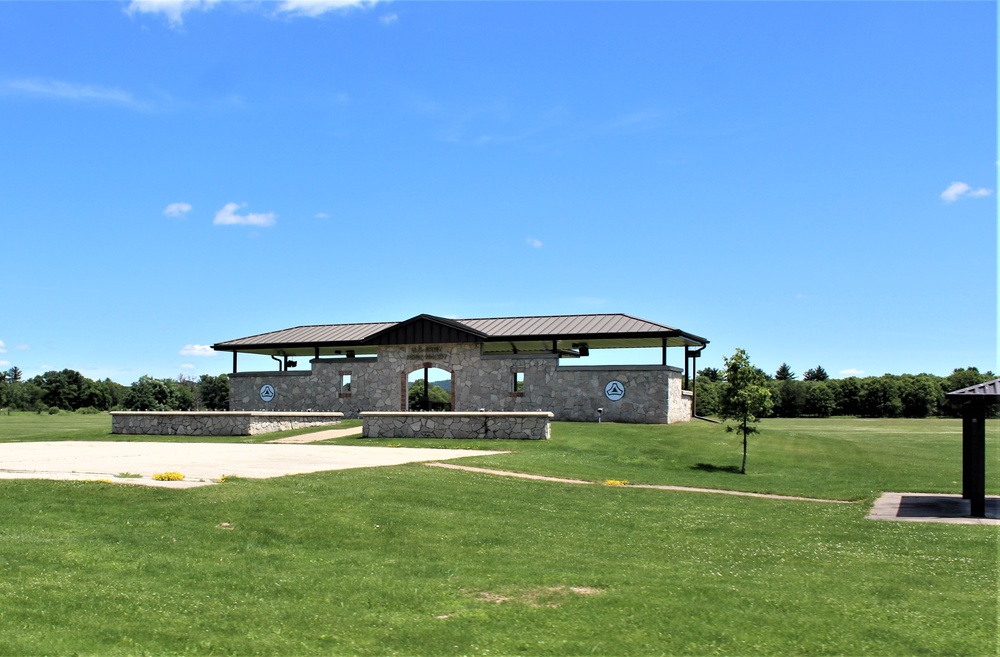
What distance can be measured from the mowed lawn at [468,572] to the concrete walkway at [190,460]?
4.49ft

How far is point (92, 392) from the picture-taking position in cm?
8619

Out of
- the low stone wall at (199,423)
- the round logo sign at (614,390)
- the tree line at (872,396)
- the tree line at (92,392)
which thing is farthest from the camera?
the tree line at (872,396)

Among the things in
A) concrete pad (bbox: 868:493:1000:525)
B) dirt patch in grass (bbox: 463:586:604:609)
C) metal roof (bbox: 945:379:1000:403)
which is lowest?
concrete pad (bbox: 868:493:1000:525)

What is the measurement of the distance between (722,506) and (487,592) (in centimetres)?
794

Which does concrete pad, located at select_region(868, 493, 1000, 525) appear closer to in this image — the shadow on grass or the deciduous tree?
the shadow on grass

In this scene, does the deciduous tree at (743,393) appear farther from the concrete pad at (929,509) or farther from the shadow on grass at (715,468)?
the concrete pad at (929,509)

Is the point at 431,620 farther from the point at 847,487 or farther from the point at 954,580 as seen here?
the point at 847,487

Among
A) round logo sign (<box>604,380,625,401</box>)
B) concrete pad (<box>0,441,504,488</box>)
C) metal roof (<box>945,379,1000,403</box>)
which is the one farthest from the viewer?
round logo sign (<box>604,380,625,401</box>)

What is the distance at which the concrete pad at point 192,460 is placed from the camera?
50.4 feet

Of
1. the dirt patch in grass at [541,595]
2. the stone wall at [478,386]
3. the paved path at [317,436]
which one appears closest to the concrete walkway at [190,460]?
the paved path at [317,436]

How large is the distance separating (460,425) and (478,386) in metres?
7.86

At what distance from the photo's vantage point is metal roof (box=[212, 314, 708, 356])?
34.7m

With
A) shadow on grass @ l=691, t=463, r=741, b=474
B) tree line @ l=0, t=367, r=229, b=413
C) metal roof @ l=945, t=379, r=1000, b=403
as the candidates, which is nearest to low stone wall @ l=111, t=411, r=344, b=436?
shadow on grass @ l=691, t=463, r=741, b=474

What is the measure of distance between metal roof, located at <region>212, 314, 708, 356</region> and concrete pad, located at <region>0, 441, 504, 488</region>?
12.1 m
